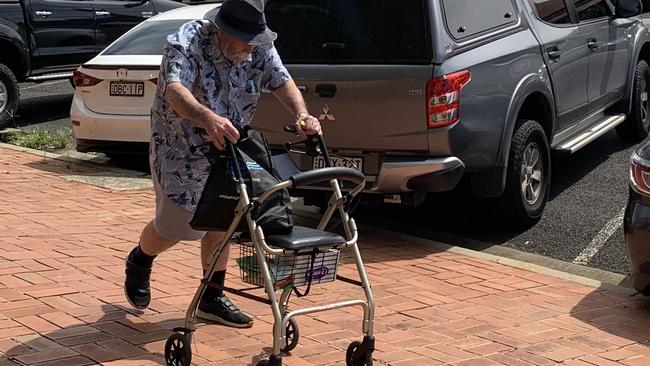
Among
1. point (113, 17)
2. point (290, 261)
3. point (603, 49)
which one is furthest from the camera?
point (113, 17)

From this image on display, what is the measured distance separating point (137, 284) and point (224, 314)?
47cm

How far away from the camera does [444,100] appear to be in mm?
6621

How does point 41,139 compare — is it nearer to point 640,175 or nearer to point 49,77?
point 49,77

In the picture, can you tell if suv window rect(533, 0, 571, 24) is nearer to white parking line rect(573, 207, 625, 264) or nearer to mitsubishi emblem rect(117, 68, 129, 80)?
white parking line rect(573, 207, 625, 264)

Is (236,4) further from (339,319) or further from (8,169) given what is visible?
(8,169)

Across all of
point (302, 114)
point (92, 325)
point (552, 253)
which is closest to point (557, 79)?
point (552, 253)

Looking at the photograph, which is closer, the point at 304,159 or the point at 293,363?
the point at 293,363

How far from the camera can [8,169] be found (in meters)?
9.52

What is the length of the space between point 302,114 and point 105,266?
87.5 inches

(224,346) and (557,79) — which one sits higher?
(557,79)

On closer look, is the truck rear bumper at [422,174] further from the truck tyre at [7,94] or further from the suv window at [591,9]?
the truck tyre at [7,94]

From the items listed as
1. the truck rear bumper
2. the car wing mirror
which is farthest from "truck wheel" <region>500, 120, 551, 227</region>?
the car wing mirror

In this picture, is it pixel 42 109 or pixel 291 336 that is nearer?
pixel 291 336

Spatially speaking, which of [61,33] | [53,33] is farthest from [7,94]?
[61,33]
